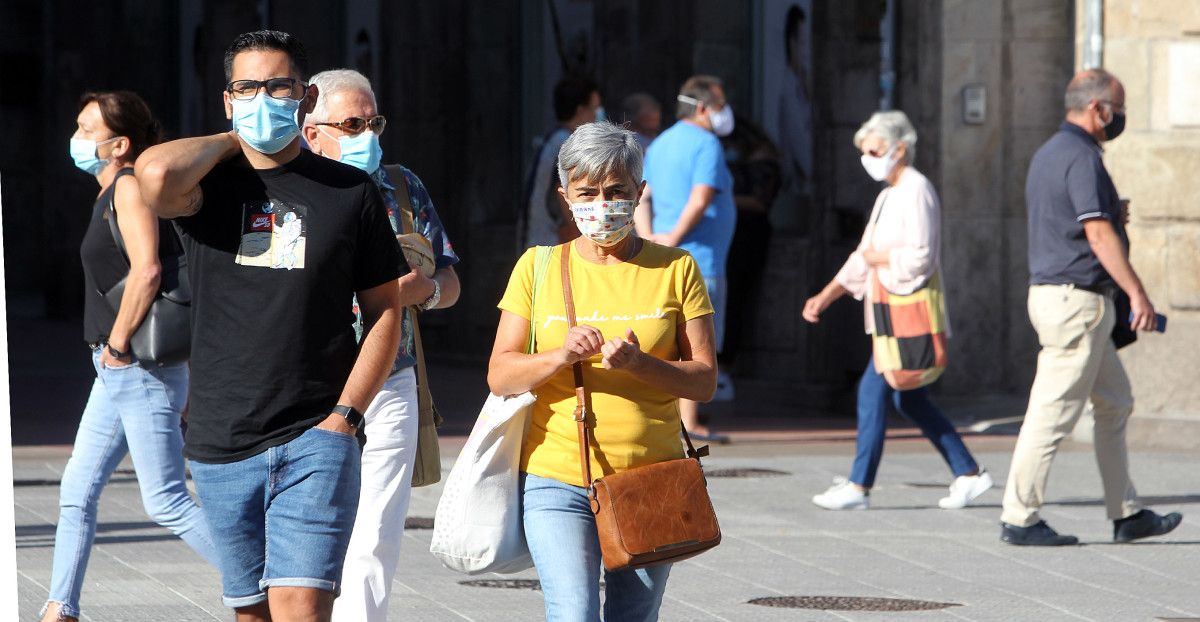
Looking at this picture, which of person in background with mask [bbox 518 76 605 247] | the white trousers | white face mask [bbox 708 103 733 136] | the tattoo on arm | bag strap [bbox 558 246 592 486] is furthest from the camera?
white face mask [bbox 708 103 733 136]

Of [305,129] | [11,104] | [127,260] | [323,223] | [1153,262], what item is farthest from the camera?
[11,104]

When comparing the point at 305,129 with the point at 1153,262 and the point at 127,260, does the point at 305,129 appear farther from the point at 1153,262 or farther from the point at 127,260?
the point at 1153,262

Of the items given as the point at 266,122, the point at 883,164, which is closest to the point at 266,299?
the point at 266,122

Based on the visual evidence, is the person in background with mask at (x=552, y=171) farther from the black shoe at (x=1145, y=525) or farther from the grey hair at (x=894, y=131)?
the black shoe at (x=1145, y=525)

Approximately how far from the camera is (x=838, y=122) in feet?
49.6

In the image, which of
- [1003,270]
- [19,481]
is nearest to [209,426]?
[19,481]

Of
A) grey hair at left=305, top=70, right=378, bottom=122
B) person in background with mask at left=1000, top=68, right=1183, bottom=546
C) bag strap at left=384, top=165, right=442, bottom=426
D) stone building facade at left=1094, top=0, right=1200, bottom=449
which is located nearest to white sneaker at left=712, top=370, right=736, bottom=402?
stone building facade at left=1094, top=0, right=1200, bottom=449

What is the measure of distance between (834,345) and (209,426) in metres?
10.8

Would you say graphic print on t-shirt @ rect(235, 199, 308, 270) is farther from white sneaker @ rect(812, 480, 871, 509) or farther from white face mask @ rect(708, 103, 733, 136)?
white face mask @ rect(708, 103, 733, 136)

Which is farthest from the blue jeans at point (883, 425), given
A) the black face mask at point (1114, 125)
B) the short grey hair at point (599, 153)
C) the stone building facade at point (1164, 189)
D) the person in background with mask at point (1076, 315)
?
the short grey hair at point (599, 153)

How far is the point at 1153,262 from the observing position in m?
12.2

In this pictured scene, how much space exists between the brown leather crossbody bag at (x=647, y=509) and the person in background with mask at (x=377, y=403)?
102 centimetres

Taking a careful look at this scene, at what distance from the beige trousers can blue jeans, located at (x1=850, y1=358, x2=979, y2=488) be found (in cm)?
97

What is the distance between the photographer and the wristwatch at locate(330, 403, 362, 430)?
183 inches
